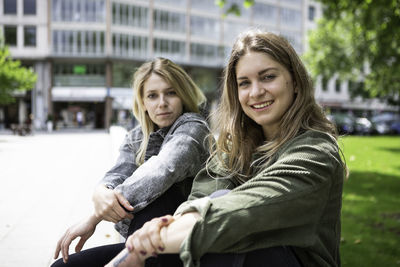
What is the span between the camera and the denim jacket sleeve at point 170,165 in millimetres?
2262

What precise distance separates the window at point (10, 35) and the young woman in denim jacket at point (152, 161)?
137ft

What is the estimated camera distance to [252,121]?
2330 mm

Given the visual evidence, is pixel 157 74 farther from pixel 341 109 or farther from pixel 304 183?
pixel 341 109

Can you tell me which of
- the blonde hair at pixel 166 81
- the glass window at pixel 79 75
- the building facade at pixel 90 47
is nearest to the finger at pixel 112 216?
the blonde hair at pixel 166 81

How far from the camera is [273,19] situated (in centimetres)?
5025

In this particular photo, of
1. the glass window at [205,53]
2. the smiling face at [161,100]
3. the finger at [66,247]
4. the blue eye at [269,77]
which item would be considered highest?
the glass window at [205,53]

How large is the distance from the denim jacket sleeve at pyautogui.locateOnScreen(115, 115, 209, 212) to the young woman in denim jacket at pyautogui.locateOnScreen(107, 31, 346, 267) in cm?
29

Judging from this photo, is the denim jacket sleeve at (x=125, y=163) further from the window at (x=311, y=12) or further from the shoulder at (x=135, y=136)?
the window at (x=311, y=12)

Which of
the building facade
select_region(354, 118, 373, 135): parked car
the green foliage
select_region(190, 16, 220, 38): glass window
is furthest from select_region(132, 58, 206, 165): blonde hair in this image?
select_region(190, 16, 220, 38): glass window

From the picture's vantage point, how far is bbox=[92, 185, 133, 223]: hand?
2.26m

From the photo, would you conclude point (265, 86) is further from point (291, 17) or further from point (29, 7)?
point (291, 17)

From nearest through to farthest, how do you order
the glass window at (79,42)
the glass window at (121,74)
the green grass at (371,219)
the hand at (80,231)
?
the hand at (80,231) → the green grass at (371,219) → the glass window at (79,42) → the glass window at (121,74)

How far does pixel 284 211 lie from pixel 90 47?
4059 centimetres

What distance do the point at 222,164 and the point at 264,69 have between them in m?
0.56
